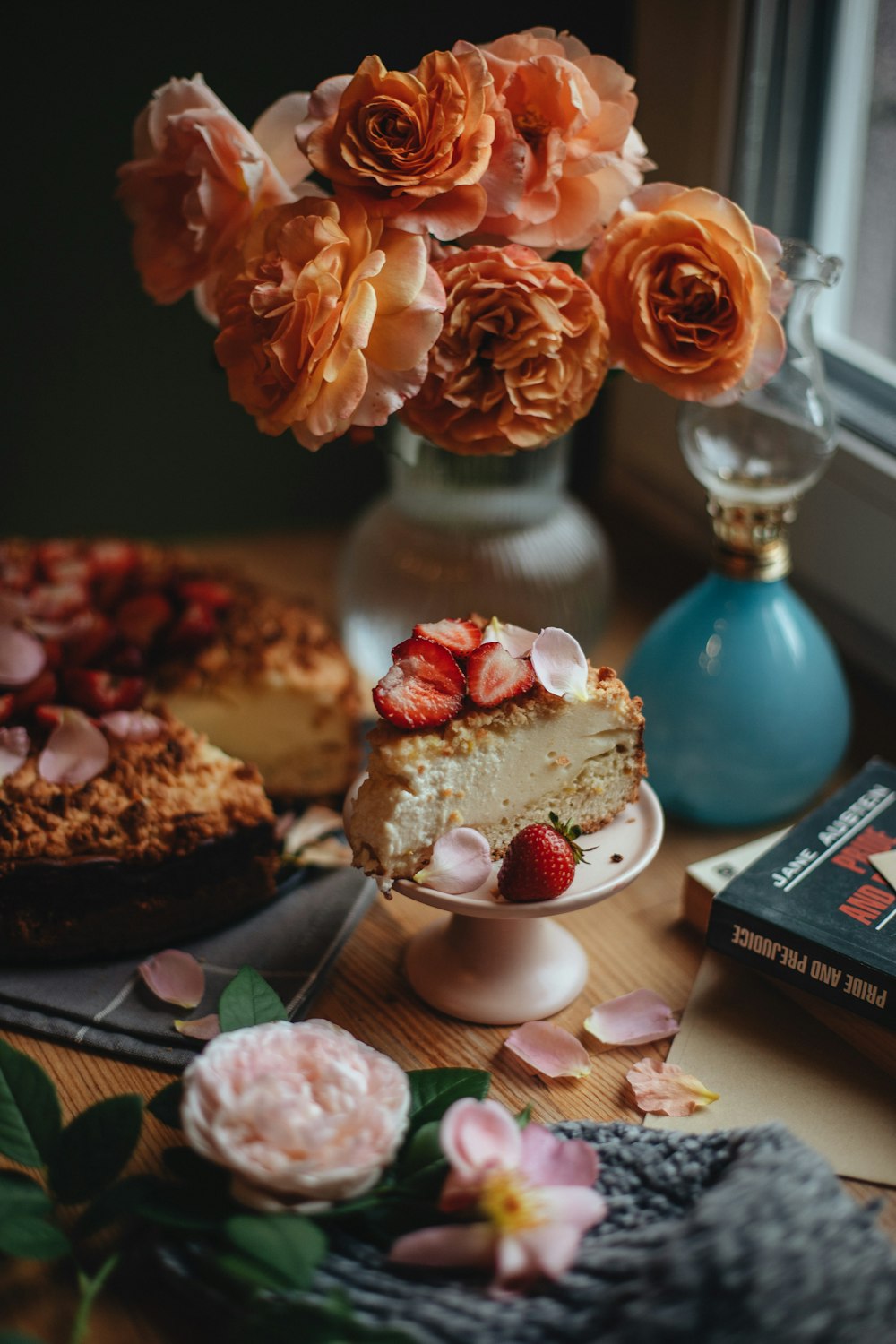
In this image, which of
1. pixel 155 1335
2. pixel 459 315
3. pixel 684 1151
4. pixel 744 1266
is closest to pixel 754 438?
pixel 459 315

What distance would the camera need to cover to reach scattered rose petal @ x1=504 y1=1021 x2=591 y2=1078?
989 millimetres

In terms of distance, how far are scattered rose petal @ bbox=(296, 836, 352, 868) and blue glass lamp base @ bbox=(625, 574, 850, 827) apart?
0.32 m

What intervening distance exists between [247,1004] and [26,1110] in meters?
0.17

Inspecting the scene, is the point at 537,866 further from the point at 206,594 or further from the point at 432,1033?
the point at 206,594

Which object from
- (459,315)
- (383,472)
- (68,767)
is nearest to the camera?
(459,315)

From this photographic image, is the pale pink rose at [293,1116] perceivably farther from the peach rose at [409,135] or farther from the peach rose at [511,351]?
the peach rose at [409,135]

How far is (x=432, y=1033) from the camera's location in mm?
1032

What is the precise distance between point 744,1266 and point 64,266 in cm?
156

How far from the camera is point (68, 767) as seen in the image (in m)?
1.12

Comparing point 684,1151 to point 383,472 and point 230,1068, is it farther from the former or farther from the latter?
point 383,472

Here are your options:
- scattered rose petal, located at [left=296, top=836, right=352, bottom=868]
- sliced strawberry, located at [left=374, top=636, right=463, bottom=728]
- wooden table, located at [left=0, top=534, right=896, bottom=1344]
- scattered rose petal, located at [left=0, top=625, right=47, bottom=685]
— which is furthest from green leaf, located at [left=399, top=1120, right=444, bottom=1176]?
scattered rose petal, located at [left=0, top=625, right=47, bottom=685]

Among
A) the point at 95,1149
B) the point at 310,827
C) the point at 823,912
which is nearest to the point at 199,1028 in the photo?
the point at 95,1149

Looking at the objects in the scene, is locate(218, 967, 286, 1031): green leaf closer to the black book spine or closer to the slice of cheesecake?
the slice of cheesecake

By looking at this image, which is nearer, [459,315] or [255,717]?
[459,315]
